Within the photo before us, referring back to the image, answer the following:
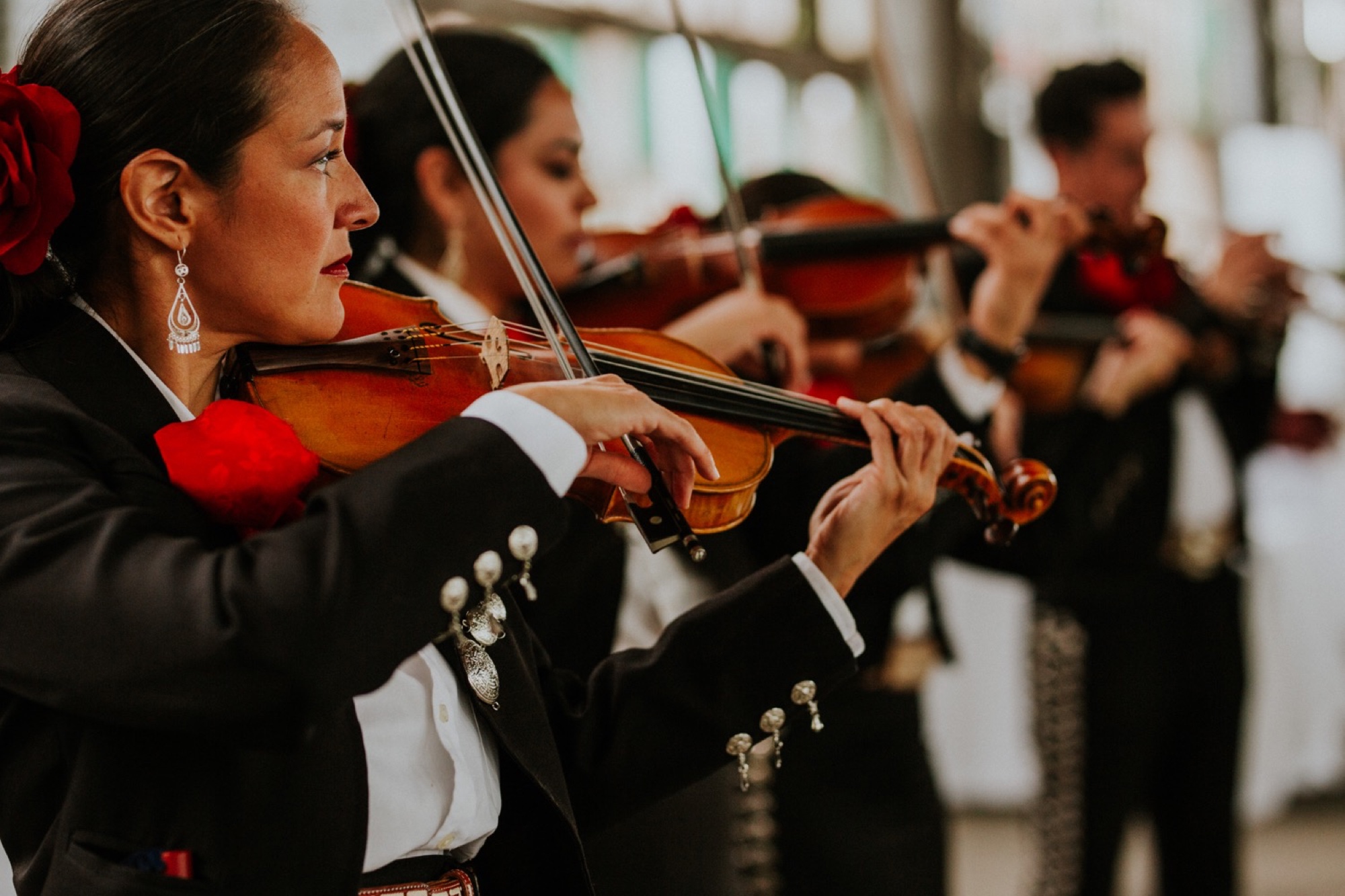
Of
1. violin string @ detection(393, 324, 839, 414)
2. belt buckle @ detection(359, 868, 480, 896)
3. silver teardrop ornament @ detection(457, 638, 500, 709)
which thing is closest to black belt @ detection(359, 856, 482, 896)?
belt buckle @ detection(359, 868, 480, 896)

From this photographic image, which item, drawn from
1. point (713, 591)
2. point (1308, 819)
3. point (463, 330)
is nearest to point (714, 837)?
point (713, 591)

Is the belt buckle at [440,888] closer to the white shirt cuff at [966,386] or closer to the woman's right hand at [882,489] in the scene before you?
the woman's right hand at [882,489]

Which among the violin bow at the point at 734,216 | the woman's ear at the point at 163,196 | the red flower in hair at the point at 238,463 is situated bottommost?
the red flower in hair at the point at 238,463

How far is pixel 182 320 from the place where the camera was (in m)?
0.84

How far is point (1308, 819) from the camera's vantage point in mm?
3783

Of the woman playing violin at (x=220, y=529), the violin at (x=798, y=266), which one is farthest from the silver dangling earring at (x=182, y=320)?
the violin at (x=798, y=266)

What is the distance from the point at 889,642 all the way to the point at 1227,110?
5.22 metres

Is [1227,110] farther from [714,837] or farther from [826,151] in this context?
[714,837]

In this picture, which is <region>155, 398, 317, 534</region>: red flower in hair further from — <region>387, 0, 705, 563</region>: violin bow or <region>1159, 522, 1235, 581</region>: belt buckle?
<region>1159, 522, 1235, 581</region>: belt buckle

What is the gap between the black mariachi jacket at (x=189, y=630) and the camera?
685mm

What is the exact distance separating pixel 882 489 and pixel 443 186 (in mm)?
618

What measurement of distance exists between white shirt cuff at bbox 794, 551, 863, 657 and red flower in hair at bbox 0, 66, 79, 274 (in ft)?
1.65

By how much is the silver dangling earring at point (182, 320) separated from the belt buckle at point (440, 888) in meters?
0.33

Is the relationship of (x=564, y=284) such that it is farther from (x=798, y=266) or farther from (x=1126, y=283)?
(x=1126, y=283)
